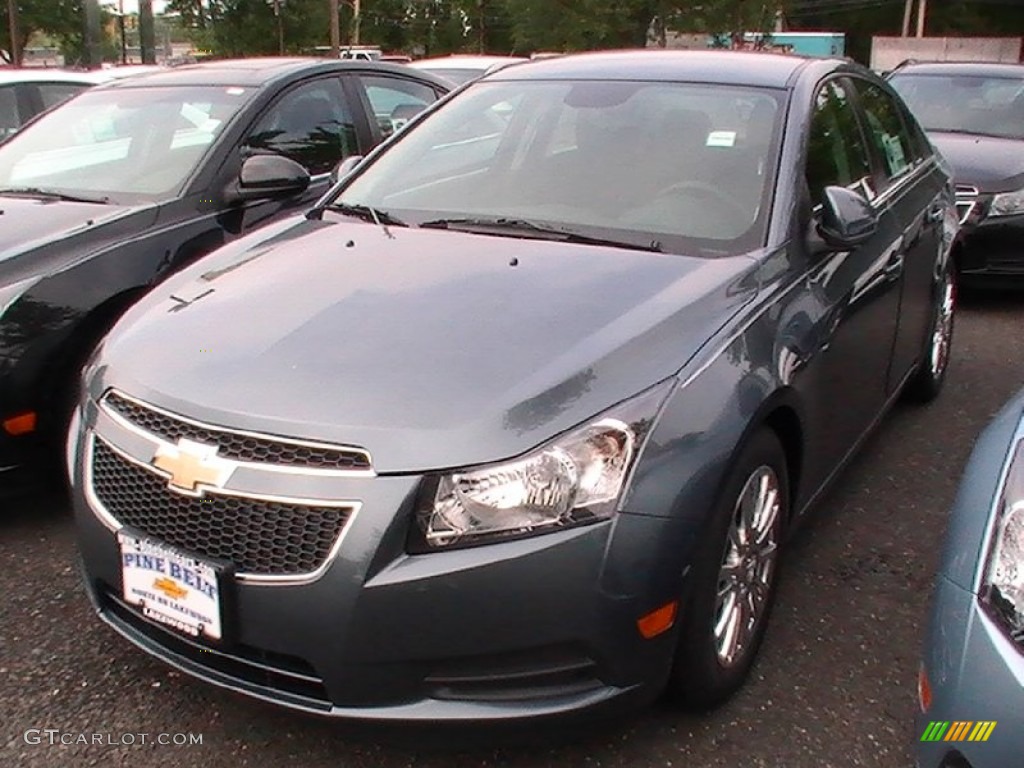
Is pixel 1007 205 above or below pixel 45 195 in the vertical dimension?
below


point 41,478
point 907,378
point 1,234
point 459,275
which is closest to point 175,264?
point 1,234

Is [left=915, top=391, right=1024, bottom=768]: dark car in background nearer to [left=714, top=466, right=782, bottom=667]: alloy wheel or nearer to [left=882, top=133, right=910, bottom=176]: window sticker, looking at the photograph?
[left=714, top=466, right=782, bottom=667]: alloy wheel

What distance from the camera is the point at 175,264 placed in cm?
416

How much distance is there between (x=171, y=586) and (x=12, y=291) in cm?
169

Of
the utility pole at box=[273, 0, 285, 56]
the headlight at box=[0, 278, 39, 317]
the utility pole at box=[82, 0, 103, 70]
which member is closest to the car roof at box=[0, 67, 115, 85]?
A: the headlight at box=[0, 278, 39, 317]

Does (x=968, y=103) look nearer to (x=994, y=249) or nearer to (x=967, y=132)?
(x=967, y=132)

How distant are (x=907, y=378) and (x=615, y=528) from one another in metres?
2.70

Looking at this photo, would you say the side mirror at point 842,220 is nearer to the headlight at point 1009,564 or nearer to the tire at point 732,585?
the tire at point 732,585

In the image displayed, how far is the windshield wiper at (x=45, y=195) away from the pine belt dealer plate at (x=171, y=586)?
231 centimetres

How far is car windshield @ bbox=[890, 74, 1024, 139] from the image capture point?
771cm

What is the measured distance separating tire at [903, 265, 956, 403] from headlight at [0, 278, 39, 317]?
357 cm

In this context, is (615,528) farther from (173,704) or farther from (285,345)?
(173,704)

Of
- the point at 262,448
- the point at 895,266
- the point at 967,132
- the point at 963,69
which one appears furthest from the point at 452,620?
the point at 963,69

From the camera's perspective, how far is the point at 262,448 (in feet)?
7.42
